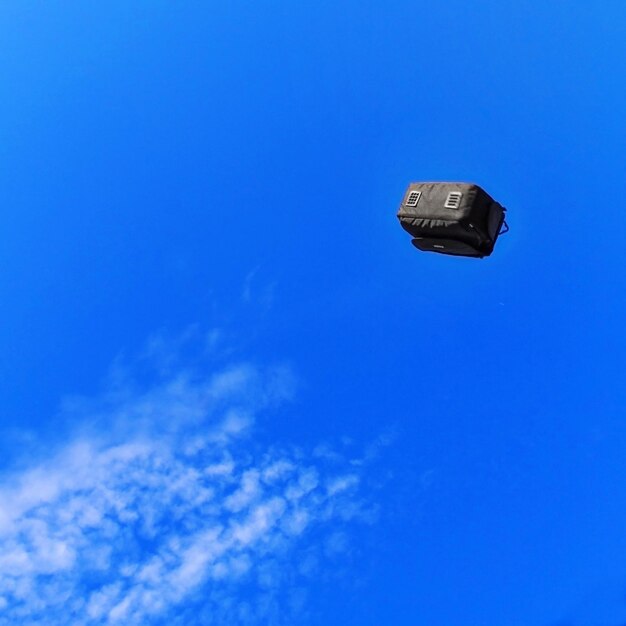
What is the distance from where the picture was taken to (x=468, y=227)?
33312mm

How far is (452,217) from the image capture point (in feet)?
110

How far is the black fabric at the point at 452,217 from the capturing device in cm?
3347

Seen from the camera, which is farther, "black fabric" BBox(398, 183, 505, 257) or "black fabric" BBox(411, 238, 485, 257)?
"black fabric" BBox(411, 238, 485, 257)

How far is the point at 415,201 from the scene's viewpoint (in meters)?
35.4

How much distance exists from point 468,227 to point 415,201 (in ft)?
12.1

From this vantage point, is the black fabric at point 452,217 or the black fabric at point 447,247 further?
the black fabric at point 447,247

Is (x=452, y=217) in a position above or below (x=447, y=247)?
below

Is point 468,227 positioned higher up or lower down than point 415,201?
lower down

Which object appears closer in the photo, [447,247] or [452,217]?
[452,217]

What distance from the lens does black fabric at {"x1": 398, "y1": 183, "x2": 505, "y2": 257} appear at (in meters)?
33.5
